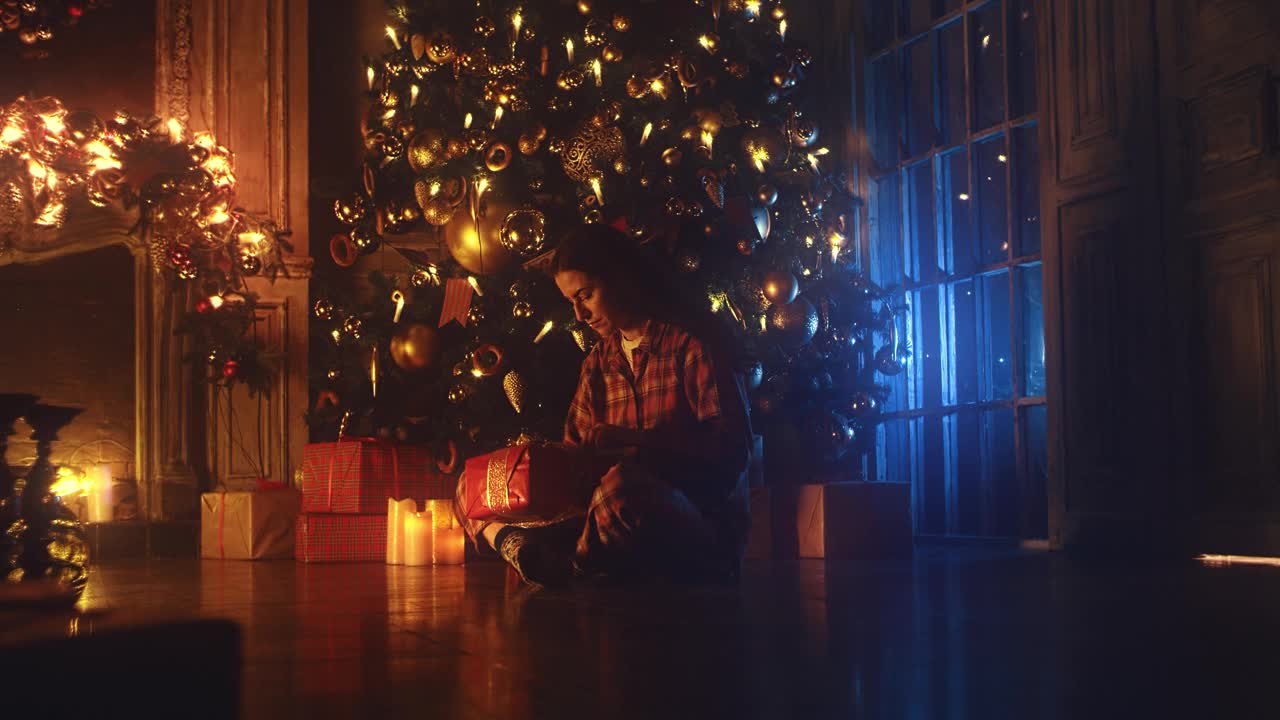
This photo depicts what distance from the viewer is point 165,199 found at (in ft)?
21.3

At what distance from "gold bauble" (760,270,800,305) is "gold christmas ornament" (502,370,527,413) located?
1137 mm

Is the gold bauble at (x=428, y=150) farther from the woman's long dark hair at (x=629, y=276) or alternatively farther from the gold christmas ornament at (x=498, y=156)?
the woman's long dark hair at (x=629, y=276)

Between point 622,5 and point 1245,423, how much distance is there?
9.77 feet

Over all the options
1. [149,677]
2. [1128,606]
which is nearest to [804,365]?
[1128,606]

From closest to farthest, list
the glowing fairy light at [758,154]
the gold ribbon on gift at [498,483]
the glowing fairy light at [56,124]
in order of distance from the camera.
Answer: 1. the gold ribbon on gift at [498,483]
2. the glowing fairy light at [758,154]
3. the glowing fairy light at [56,124]

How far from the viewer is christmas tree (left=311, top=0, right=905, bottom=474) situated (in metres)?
5.08

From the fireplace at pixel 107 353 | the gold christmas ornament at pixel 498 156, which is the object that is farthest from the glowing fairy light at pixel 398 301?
the fireplace at pixel 107 353

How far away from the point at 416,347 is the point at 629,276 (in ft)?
6.29

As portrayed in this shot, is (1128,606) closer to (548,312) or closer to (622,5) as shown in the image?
(548,312)

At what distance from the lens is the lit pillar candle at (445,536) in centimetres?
507

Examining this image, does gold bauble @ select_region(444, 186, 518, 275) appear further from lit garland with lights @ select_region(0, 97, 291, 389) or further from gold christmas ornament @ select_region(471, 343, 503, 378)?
lit garland with lights @ select_region(0, 97, 291, 389)

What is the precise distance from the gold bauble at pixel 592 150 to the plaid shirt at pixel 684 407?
1.55 m

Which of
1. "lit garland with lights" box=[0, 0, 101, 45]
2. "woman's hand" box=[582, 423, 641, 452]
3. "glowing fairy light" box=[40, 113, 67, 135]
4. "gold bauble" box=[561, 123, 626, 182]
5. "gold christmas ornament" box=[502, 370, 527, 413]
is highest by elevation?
"lit garland with lights" box=[0, 0, 101, 45]

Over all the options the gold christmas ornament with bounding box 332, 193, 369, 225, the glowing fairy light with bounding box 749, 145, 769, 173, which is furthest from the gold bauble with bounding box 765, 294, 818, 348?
the gold christmas ornament with bounding box 332, 193, 369, 225
